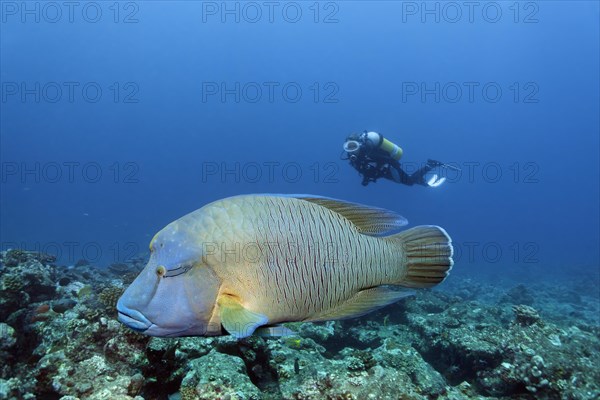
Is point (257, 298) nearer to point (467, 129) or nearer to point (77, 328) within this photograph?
point (77, 328)

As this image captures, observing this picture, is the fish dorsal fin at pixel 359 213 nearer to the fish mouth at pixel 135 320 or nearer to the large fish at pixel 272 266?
the large fish at pixel 272 266

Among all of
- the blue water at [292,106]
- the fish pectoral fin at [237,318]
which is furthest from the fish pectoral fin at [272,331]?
the blue water at [292,106]

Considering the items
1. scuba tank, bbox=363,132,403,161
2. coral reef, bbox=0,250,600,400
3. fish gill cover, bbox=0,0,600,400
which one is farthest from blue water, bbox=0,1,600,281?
coral reef, bbox=0,250,600,400

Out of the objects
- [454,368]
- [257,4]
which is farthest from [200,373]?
[257,4]

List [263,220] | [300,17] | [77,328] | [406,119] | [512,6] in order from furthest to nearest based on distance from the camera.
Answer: [406,119], [300,17], [512,6], [77,328], [263,220]

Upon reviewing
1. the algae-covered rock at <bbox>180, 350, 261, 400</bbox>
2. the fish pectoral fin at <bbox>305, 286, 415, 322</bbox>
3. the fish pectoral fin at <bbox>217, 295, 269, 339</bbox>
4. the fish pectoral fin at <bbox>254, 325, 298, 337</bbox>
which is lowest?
the algae-covered rock at <bbox>180, 350, 261, 400</bbox>

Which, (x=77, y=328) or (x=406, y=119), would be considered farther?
(x=406, y=119)

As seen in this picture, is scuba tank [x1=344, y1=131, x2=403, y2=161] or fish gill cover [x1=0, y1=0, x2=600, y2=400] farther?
scuba tank [x1=344, y1=131, x2=403, y2=161]

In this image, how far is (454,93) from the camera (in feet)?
478

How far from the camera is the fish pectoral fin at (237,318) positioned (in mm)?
1793

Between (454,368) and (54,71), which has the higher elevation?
(54,71)

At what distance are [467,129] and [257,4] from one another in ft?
335

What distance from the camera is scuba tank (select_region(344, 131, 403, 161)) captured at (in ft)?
42.5

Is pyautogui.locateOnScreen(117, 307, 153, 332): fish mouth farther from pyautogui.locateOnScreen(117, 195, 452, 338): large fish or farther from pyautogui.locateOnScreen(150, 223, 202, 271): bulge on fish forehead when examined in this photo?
pyautogui.locateOnScreen(150, 223, 202, 271): bulge on fish forehead
